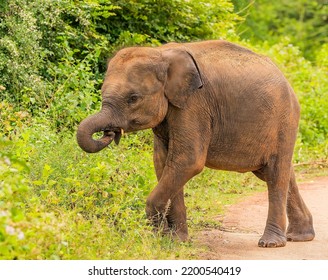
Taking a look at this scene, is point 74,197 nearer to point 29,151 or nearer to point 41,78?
point 29,151

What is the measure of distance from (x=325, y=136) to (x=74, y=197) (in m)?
8.79

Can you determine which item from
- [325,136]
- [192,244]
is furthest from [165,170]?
[325,136]

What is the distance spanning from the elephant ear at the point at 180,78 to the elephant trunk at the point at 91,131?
78 centimetres

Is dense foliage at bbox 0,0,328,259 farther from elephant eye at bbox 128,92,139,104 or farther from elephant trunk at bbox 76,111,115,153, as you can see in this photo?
elephant eye at bbox 128,92,139,104

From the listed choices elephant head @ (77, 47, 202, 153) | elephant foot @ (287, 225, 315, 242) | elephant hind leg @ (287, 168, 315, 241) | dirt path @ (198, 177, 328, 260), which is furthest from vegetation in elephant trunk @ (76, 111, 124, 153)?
elephant foot @ (287, 225, 315, 242)

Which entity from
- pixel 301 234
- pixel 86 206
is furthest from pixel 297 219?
pixel 86 206

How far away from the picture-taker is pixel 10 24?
12.7 metres

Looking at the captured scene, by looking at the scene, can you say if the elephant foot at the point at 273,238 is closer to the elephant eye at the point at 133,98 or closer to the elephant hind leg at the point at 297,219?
the elephant hind leg at the point at 297,219

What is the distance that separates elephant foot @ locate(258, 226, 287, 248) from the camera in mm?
10087

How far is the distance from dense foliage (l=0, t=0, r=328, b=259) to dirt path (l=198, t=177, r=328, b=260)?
272 millimetres

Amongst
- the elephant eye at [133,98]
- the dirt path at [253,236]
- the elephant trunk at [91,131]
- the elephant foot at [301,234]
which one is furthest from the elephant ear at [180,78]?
the elephant foot at [301,234]

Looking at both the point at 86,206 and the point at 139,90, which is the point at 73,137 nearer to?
the point at 86,206

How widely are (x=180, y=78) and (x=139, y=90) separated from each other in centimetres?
46
